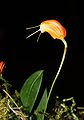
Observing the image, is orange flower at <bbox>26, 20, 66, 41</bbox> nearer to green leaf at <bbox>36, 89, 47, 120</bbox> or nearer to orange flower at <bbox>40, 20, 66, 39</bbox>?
orange flower at <bbox>40, 20, 66, 39</bbox>

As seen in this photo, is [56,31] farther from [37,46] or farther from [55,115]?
[37,46]

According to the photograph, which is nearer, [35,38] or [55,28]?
[55,28]

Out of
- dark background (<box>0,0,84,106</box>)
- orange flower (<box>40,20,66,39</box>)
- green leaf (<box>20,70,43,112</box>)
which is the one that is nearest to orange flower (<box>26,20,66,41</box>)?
orange flower (<box>40,20,66,39</box>)

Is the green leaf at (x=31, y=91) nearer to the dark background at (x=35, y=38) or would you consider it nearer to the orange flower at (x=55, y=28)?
the orange flower at (x=55, y=28)

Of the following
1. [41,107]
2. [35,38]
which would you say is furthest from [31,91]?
[35,38]

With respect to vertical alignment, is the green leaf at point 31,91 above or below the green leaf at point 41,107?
above

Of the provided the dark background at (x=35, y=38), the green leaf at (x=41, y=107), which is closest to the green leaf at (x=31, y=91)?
the green leaf at (x=41, y=107)

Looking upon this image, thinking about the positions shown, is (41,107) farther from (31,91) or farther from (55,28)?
(55,28)
